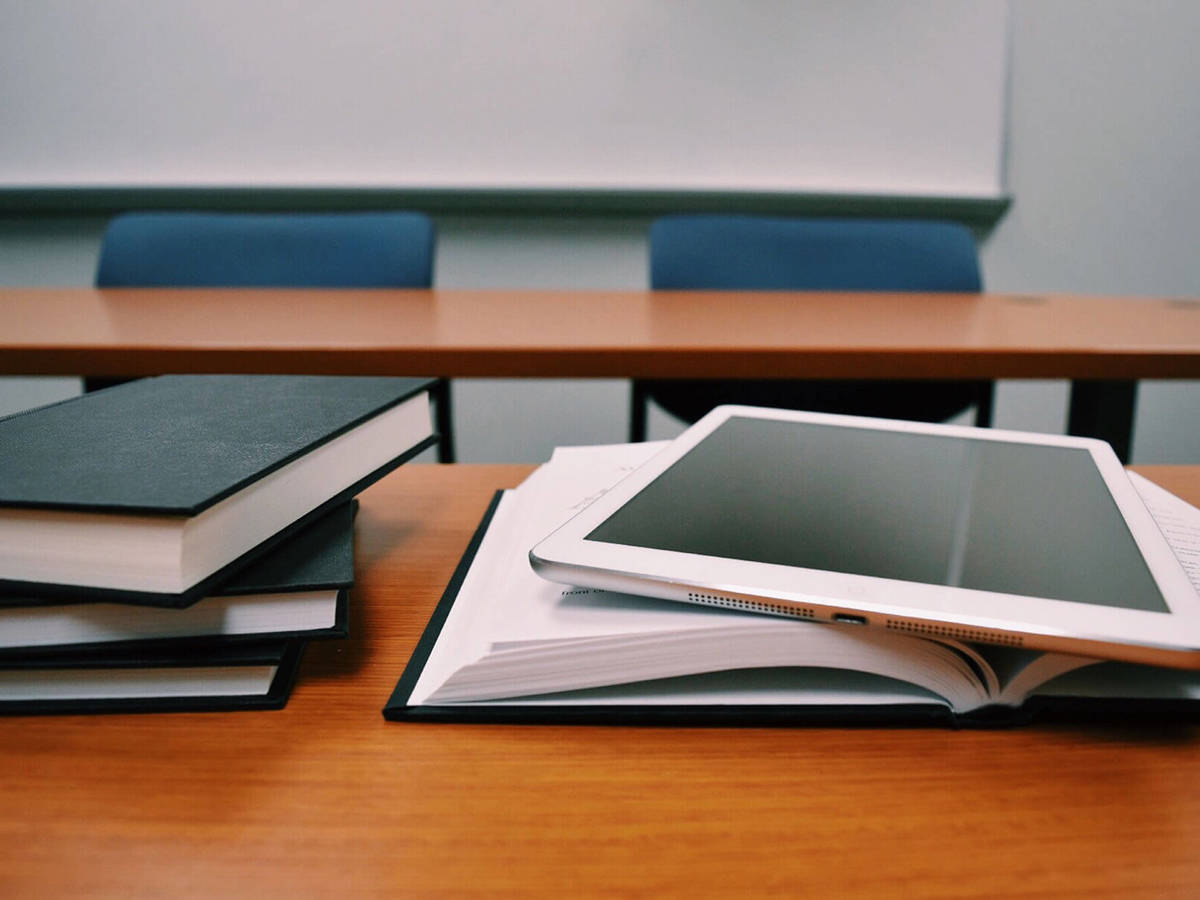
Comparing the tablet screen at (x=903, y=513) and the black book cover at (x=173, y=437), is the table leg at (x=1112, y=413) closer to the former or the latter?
the tablet screen at (x=903, y=513)

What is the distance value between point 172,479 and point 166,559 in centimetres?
3

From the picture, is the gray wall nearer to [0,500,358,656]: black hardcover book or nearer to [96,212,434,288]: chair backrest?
[96,212,434,288]: chair backrest

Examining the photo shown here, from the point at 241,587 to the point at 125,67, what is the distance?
2115mm

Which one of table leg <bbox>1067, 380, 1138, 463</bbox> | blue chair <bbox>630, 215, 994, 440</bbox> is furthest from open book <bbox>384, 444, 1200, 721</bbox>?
blue chair <bbox>630, 215, 994, 440</bbox>

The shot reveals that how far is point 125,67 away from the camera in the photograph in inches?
73.3

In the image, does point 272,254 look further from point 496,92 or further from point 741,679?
point 741,679

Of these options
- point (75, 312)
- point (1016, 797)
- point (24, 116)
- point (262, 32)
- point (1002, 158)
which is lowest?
point (1016, 797)

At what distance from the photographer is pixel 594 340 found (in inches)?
30.6

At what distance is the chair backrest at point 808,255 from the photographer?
54.2 inches

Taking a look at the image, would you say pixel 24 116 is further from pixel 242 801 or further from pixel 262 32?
pixel 242 801

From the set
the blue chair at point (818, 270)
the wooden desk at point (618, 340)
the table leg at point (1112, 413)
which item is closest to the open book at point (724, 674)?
the wooden desk at point (618, 340)

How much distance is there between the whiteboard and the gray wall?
0.13 m

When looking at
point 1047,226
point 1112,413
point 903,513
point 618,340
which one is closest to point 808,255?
point 1112,413

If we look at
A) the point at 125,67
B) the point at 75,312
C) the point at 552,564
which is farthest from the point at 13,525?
the point at 125,67
